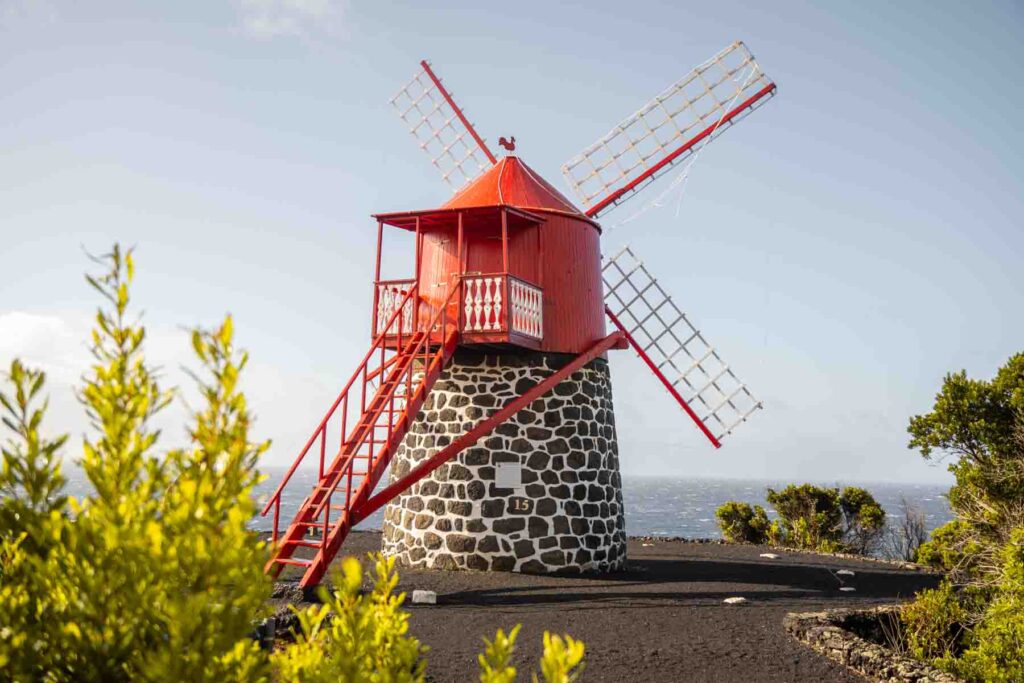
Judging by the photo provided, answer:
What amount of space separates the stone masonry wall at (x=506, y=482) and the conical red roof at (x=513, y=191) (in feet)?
9.05

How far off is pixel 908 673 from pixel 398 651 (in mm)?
6299

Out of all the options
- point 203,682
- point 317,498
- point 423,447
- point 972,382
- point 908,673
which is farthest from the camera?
point 423,447

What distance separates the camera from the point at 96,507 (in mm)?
2061

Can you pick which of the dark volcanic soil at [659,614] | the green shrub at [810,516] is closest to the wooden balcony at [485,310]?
the dark volcanic soil at [659,614]

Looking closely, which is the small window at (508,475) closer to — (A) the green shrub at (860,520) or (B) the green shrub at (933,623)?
(B) the green shrub at (933,623)

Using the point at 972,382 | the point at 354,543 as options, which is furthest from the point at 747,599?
the point at 354,543

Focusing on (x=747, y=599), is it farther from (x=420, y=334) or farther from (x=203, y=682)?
(x=203, y=682)

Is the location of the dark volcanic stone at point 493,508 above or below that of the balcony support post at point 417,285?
below

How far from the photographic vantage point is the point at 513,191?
535 inches

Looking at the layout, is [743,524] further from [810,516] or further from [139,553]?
[139,553]

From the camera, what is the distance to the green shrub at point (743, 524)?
19375 mm

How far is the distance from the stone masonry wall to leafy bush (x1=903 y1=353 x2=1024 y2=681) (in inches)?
184

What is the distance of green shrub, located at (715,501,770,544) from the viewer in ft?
63.6

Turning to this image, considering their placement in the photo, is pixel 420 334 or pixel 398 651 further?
pixel 420 334
